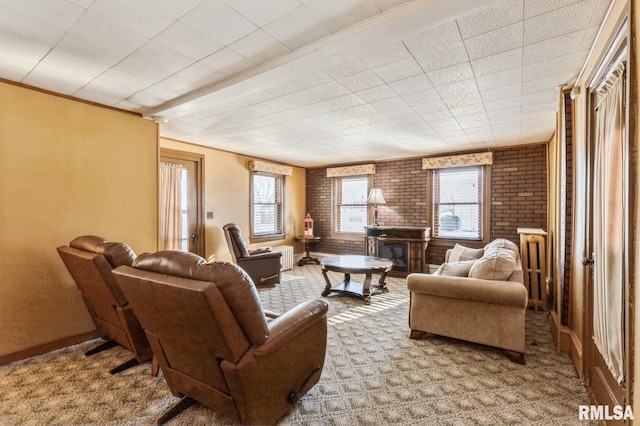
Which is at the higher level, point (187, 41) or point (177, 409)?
point (187, 41)

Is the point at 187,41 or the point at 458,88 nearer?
the point at 187,41

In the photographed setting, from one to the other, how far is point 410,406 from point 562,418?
2.83ft

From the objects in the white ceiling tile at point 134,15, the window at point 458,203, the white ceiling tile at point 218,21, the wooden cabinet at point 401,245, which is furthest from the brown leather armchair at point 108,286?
the window at point 458,203

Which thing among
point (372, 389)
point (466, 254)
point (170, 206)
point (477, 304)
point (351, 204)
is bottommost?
point (372, 389)

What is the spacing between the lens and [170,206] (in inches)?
180

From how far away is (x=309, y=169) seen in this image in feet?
24.7

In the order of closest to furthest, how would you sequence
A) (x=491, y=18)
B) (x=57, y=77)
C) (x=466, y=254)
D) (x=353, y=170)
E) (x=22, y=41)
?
(x=491, y=18)
(x=22, y=41)
(x=57, y=77)
(x=466, y=254)
(x=353, y=170)

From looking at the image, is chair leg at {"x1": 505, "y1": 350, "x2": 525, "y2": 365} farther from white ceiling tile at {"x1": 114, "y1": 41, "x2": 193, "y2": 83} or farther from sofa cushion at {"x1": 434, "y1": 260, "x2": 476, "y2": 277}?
white ceiling tile at {"x1": 114, "y1": 41, "x2": 193, "y2": 83}

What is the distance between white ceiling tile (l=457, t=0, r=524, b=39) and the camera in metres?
1.66

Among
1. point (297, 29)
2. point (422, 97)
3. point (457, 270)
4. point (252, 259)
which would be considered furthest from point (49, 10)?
point (252, 259)

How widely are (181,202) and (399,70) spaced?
151 inches

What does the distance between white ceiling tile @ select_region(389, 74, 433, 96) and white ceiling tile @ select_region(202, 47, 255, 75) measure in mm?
1262

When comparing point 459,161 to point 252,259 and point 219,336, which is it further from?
point 219,336

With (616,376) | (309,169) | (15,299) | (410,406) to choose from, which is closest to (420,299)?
(410,406)
